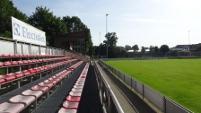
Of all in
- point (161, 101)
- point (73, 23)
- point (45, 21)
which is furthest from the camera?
point (73, 23)

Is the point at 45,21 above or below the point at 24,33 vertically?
above

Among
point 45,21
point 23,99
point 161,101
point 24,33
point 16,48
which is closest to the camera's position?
point 23,99

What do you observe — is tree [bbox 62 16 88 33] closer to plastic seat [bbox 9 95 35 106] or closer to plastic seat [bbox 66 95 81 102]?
plastic seat [bbox 66 95 81 102]

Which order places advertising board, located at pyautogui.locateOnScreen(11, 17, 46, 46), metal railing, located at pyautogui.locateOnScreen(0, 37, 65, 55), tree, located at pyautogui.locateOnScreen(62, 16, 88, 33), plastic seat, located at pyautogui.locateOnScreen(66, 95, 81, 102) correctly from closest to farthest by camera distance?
plastic seat, located at pyautogui.locateOnScreen(66, 95, 81, 102) < metal railing, located at pyautogui.locateOnScreen(0, 37, 65, 55) < advertising board, located at pyautogui.locateOnScreen(11, 17, 46, 46) < tree, located at pyautogui.locateOnScreen(62, 16, 88, 33)

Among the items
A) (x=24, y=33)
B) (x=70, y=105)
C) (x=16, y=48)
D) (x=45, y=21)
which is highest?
(x=45, y=21)

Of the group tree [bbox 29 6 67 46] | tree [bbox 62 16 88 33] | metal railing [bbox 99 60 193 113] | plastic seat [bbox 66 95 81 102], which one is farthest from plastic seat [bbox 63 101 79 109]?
tree [bbox 62 16 88 33]

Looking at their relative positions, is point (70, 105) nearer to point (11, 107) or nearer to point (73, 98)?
point (73, 98)

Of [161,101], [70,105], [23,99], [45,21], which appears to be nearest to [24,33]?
[161,101]

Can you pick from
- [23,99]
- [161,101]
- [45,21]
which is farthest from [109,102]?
[45,21]

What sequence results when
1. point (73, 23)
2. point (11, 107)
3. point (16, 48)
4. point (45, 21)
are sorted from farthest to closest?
point (73, 23)
point (45, 21)
point (16, 48)
point (11, 107)

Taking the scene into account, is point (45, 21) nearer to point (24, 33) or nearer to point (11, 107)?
point (24, 33)

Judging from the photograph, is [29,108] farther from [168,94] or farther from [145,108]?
[168,94]

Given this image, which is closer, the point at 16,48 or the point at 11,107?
the point at 11,107

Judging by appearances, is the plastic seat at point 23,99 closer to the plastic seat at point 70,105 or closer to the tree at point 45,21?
the plastic seat at point 70,105
